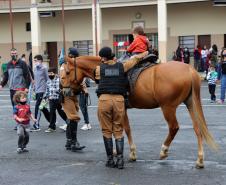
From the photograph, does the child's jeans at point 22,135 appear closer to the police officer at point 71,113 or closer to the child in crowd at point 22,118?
the child in crowd at point 22,118

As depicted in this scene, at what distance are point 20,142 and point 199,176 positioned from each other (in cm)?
384

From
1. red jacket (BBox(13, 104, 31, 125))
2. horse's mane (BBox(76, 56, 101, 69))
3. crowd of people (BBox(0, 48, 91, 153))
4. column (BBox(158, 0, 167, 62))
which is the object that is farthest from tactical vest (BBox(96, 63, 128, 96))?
column (BBox(158, 0, 167, 62))

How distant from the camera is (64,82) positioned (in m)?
8.81

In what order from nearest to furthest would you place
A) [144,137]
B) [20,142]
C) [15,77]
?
[20,142] → [144,137] → [15,77]

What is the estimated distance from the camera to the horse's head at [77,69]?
28.0 feet

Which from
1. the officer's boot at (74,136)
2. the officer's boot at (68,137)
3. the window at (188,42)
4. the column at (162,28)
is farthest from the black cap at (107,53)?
the window at (188,42)

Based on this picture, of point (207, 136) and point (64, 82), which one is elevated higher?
point (64, 82)

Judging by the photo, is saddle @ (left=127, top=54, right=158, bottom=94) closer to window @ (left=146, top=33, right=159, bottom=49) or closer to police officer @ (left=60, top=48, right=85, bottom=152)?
police officer @ (left=60, top=48, right=85, bottom=152)

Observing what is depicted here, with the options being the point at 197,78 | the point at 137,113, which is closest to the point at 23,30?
the point at 137,113

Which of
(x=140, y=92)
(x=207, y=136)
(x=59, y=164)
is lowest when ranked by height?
(x=59, y=164)

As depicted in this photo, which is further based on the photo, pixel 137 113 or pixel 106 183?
pixel 137 113

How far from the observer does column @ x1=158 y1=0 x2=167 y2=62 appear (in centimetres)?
3042

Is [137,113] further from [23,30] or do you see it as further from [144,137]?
[23,30]

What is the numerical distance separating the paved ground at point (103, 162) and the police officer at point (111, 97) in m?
0.49
